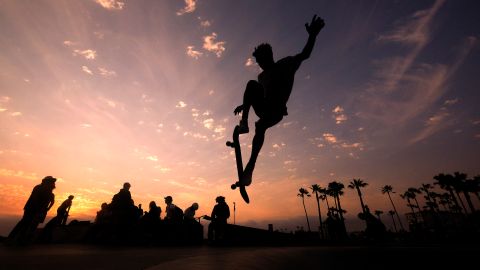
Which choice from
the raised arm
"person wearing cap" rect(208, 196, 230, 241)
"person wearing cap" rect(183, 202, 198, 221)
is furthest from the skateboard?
"person wearing cap" rect(183, 202, 198, 221)

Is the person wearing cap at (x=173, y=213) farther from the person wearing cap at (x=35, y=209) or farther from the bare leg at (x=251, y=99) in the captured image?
the bare leg at (x=251, y=99)

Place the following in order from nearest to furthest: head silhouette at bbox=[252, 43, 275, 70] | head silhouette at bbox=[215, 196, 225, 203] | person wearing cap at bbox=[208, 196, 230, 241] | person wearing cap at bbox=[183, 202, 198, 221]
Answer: head silhouette at bbox=[252, 43, 275, 70], person wearing cap at bbox=[208, 196, 230, 241], head silhouette at bbox=[215, 196, 225, 203], person wearing cap at bbox=[183, 202, 198, 221]

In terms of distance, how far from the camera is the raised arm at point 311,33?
4316mm

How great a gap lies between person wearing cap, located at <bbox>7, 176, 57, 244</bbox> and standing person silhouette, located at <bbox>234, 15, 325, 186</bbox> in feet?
22.6

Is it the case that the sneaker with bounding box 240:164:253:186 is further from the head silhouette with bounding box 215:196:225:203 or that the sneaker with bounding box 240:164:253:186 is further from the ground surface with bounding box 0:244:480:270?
the head silhouette with bounding box 215:196:225:203

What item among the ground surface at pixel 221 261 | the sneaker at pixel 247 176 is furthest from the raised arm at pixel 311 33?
the ground surface at pixel 221 261

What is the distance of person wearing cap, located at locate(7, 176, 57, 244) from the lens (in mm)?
6948

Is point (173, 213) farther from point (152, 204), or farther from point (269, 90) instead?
point (269, 90)

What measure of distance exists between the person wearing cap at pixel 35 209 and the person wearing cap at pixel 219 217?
216 inches

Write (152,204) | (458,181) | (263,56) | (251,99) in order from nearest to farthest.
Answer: (251,99)
(263,56)
(152,204)
(458,181)

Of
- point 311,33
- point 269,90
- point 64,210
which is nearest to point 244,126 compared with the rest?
point 269,90

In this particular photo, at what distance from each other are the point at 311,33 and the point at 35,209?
9.27m

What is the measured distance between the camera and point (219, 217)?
31.1 ft

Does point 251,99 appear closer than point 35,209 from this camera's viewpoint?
Yes
